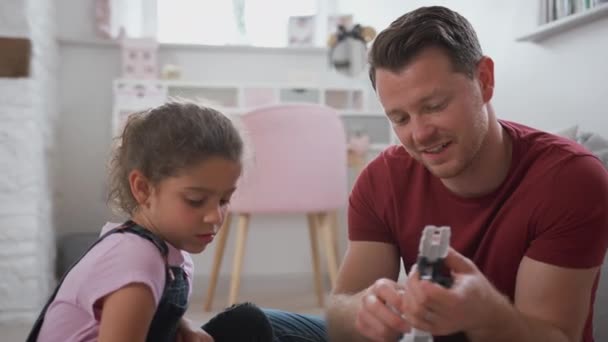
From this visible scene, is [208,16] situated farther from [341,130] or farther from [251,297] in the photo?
[251,297]

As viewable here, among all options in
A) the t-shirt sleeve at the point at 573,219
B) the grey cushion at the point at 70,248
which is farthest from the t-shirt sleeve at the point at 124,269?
the grey cushion at the point at 70,248

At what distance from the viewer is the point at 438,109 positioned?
0.98 m

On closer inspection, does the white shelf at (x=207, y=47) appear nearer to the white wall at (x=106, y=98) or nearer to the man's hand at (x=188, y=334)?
the white wall at (x=106, y=98)

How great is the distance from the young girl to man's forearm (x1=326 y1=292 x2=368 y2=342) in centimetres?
23

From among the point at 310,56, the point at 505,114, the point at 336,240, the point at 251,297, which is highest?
the point at 310,56

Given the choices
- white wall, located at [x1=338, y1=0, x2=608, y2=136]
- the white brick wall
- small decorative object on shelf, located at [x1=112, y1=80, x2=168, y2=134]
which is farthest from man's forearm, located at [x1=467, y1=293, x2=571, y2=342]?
small decorative object on shelf, located at [x1=112, y1=80, x2=168, y2=134]

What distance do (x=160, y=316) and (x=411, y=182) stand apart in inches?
18.6

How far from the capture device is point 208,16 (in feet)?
11.9

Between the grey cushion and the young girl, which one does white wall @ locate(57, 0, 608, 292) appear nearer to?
the grey cushion

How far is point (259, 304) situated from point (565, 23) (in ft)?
5.73

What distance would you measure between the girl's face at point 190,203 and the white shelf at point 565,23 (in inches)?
41.0

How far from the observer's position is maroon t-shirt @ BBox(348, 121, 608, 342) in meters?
0.94

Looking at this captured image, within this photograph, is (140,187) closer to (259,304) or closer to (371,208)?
(371,208)

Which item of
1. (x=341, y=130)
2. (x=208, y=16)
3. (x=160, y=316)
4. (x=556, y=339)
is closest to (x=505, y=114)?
(x=341, y=130)
